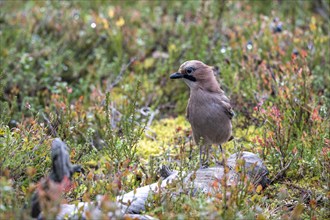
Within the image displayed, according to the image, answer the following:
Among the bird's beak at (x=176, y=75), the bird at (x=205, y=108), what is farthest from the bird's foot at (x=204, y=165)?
the bird's beak at (x=176, y=75)

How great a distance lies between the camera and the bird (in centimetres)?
582

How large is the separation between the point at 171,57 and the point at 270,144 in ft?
9.14

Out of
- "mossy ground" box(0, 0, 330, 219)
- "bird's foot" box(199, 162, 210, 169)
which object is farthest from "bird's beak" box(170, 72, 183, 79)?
"bird's foot" box(199, 162, 210, 169)

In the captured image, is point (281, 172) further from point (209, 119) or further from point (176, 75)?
point (176, 75)

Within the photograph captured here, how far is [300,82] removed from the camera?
640cm

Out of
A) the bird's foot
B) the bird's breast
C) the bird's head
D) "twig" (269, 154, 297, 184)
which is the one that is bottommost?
the bird's foot

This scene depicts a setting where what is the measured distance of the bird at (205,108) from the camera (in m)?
5.82

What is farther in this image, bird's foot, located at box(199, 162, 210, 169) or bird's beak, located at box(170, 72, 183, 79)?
bird's beak, located at box(170, 72, 183, 79)

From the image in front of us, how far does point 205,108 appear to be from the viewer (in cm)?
586

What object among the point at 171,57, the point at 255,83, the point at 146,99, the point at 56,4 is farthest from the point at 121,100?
the point at 56,4

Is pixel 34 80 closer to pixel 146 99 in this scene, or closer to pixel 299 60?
pixel 146 99

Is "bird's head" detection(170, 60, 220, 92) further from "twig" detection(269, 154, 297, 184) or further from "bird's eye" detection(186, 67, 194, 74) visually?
"twig" detection(269, 154, 297, 184)

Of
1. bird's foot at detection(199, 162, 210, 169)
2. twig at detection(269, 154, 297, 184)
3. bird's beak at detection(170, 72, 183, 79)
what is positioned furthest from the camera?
bird's beak at detection(170, 72, 183, 79)

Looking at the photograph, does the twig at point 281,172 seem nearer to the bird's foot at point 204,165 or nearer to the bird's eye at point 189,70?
the bird's foot at point 204,165
